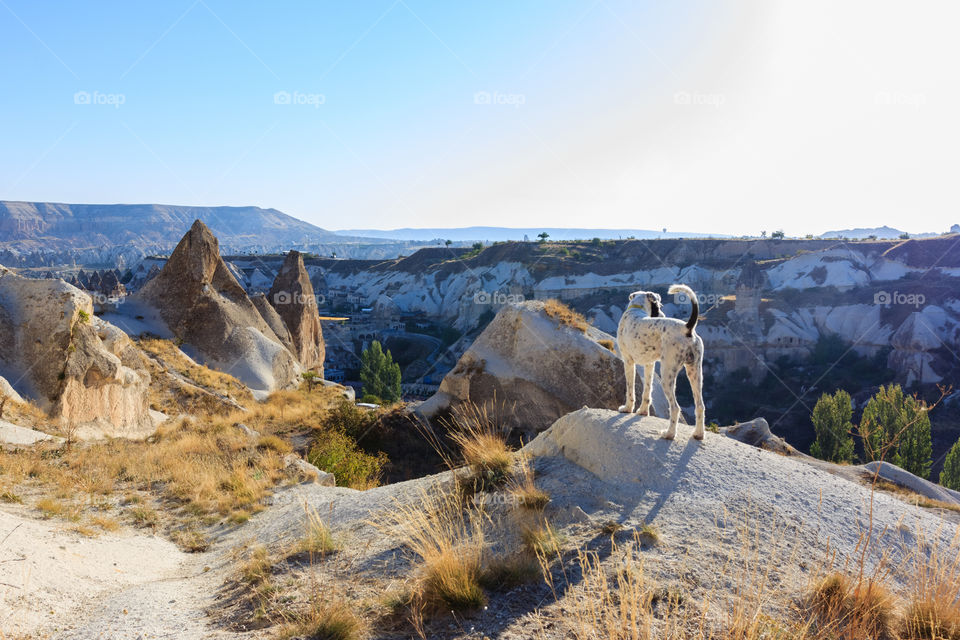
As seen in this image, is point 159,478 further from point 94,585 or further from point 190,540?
point 94,585

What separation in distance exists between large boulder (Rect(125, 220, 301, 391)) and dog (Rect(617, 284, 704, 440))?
18077 millimetres

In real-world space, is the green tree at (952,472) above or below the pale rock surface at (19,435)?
below

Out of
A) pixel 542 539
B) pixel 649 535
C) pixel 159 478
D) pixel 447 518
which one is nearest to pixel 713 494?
pixel 649 535

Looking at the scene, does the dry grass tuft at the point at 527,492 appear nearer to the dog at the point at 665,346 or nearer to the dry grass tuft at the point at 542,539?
the dry grass tuft at the point at 542,539

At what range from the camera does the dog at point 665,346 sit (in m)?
5.75

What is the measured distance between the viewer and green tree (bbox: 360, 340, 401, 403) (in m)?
36.7

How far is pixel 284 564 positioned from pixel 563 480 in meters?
2.66

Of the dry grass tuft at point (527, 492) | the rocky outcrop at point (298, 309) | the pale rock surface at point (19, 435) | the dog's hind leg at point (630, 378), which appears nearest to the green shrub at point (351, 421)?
the pale rock surface at point (19, 435)

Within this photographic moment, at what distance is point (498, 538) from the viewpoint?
14.7 feet

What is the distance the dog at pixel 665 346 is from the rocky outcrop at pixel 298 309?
24.0 meters

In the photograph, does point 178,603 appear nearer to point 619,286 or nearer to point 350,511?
point 350,511

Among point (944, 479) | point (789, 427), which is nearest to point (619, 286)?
point (789, 427)

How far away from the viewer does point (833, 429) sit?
27078 millimetres

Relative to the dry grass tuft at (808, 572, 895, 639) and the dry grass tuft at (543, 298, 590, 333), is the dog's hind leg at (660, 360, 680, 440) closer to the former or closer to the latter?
the dry grass tuft at (808, 572, 895, 639)
